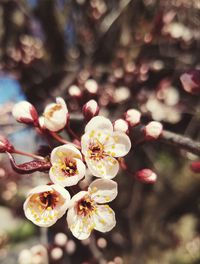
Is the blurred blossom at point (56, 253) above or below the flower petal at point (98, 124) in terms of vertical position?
below

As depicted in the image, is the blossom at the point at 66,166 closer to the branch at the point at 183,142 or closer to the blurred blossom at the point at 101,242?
the branch at the point at 183,142

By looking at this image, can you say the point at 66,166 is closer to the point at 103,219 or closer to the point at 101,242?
the point at 103,219

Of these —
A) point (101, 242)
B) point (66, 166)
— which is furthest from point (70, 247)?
point (66, 166)

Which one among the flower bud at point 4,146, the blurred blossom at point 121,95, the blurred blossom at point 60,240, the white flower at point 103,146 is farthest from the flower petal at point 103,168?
the blurred blossom at point 121,95

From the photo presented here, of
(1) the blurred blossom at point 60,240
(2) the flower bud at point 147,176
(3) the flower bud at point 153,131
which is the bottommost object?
(1) the blurred blossom at point 60,240

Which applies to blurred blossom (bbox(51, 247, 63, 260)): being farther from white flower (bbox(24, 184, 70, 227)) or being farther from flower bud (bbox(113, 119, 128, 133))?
flower bud (bbox(113, 119, 128, 133))

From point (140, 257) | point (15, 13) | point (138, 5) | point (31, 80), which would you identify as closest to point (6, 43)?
point (15, 13)

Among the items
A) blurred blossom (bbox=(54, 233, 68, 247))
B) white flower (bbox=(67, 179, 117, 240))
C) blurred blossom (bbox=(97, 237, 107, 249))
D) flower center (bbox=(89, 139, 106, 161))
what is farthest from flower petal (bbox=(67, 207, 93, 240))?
blurred blossom (bbox=(54, 233, 68, 247))
